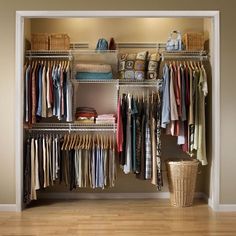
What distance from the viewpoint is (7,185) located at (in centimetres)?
461

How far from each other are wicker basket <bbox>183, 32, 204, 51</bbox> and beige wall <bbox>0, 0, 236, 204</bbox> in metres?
0.57

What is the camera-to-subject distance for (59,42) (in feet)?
16.8

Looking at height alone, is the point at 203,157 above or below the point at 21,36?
below

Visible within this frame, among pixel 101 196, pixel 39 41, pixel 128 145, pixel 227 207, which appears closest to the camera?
pixel 227 207

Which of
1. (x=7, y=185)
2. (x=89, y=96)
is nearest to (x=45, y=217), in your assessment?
(x=7, y=185)

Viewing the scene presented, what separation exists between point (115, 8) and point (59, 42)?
3.04ft

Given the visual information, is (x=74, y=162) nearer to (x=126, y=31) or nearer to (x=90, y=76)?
Result: (x=90, y=76)

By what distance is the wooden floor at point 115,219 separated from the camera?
3.78 metres

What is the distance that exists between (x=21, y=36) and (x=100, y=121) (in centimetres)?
142

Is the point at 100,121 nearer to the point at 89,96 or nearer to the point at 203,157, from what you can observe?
the point at 89,96

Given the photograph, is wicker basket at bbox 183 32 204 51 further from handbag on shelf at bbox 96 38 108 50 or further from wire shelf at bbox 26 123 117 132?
wire shelf at bbox 26 123 117 132

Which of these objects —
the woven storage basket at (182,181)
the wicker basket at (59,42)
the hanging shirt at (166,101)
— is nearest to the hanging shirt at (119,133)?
the hanging shirt at (166,101)

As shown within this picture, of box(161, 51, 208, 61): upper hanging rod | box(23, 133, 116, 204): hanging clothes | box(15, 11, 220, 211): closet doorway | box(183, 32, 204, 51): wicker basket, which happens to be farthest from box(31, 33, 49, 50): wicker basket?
box(183, 32, 204, 51): wicker basket

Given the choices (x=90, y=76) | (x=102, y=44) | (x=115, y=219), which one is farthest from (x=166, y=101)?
(x=115, y=219)
